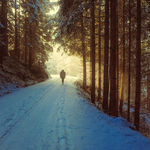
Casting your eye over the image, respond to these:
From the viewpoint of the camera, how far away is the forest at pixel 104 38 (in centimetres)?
732

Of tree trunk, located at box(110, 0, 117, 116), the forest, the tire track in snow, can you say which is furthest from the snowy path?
the forest

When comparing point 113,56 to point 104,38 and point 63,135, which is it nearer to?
point 104,38

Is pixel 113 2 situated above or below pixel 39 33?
below

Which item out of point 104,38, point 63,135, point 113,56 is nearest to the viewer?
point 63,135

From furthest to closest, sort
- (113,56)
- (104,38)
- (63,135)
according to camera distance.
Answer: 1. (104,38)
2. (113,56)
3. (63,135)

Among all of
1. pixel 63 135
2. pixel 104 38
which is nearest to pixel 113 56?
pixel 104 38

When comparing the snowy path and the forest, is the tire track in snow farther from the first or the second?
the forest

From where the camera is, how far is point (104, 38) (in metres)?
8.54

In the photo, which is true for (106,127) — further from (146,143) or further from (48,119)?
(48,119)

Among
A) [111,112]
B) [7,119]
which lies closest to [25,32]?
[7,119]

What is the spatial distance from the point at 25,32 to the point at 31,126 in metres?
17.3

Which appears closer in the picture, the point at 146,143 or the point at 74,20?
the point at 146,143

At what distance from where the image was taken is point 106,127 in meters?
4.42

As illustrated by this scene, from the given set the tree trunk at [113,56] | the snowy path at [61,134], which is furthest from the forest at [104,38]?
the snowy path at [61,134]
